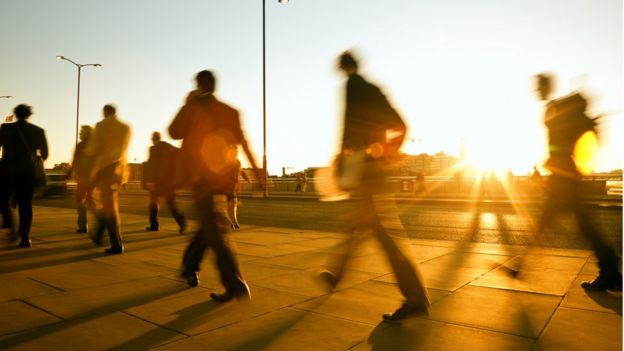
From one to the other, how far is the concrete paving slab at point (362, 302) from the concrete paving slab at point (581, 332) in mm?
931

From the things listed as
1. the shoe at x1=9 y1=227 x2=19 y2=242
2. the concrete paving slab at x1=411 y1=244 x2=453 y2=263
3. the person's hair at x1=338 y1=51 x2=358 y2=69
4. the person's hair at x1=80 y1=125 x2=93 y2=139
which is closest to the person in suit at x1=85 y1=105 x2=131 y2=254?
the person's hair at x1=80 y1=125 x2=93 y2=139

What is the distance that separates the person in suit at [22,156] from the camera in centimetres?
612

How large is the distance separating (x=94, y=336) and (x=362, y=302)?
1937 mm

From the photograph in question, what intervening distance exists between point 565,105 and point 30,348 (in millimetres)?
4346

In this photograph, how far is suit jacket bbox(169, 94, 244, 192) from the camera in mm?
3539

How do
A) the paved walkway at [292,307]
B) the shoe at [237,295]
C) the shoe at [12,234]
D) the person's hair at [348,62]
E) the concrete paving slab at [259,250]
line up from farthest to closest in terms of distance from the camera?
the shoe at [12,234] < the concrete paving slab at [259,250] < the shoe at [237,295] < the person's hair at [348,62] < the paved walkway at [292,307]

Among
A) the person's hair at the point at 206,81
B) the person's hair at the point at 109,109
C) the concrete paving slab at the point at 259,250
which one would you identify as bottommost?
the concrete paving slab at the point at 259,250

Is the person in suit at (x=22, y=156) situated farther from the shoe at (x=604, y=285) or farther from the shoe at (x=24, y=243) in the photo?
the shoe at (x=604, y=285)

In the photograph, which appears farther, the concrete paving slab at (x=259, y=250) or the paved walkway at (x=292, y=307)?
the concrete paving slab at (x=259, y=250)

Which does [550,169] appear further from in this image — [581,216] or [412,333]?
[412,333]

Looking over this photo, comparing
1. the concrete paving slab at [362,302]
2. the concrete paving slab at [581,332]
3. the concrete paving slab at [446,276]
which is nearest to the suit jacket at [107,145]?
the concrete paving slab at [362,302]

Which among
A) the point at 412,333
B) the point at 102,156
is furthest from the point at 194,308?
the point at 102,156

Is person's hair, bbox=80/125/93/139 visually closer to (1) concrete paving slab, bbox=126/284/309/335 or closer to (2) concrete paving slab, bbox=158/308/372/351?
(1) concrete paving slab, bbox=126/284/309/335

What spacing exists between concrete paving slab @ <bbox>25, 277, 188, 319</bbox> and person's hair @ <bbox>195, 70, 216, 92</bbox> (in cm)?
173
